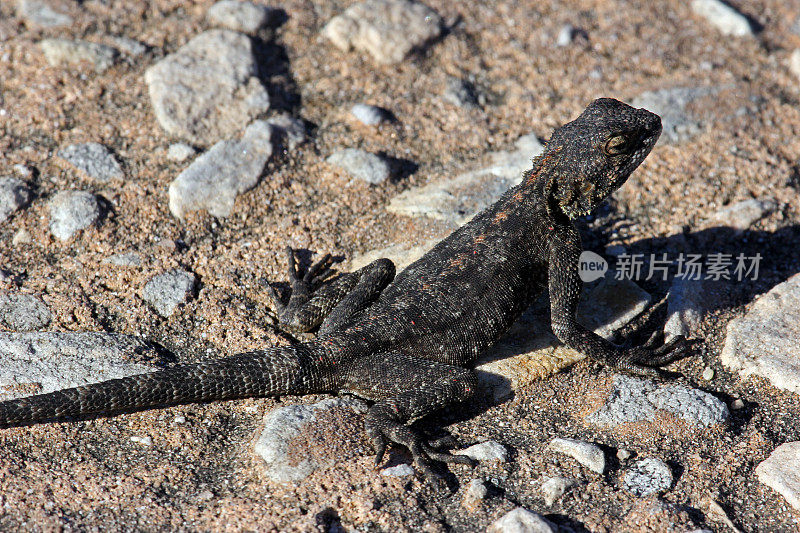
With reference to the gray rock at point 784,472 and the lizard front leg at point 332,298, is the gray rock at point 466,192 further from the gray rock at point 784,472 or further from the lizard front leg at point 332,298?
the gray rock at point 784,472

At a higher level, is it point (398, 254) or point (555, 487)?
point (555, 487)

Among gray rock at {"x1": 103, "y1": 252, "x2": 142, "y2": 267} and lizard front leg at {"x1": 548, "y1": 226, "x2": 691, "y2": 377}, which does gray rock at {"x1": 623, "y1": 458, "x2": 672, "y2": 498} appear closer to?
lizard front leg at {"x1": 548, "y1": 226, "x2": 691, "y2": 377}

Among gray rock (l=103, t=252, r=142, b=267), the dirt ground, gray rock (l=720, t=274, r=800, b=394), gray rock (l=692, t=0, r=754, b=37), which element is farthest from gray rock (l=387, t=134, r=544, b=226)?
gray rock (l=692, t=0, r=754, b=37)

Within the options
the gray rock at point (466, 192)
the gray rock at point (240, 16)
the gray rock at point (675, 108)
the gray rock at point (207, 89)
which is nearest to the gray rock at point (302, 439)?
the gray rock at point (466, 192)

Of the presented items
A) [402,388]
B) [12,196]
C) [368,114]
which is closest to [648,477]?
[402,388]

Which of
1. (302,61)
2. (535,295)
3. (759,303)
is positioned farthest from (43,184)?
(759,303)

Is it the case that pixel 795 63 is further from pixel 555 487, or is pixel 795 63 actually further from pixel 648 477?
pixel 555 487
